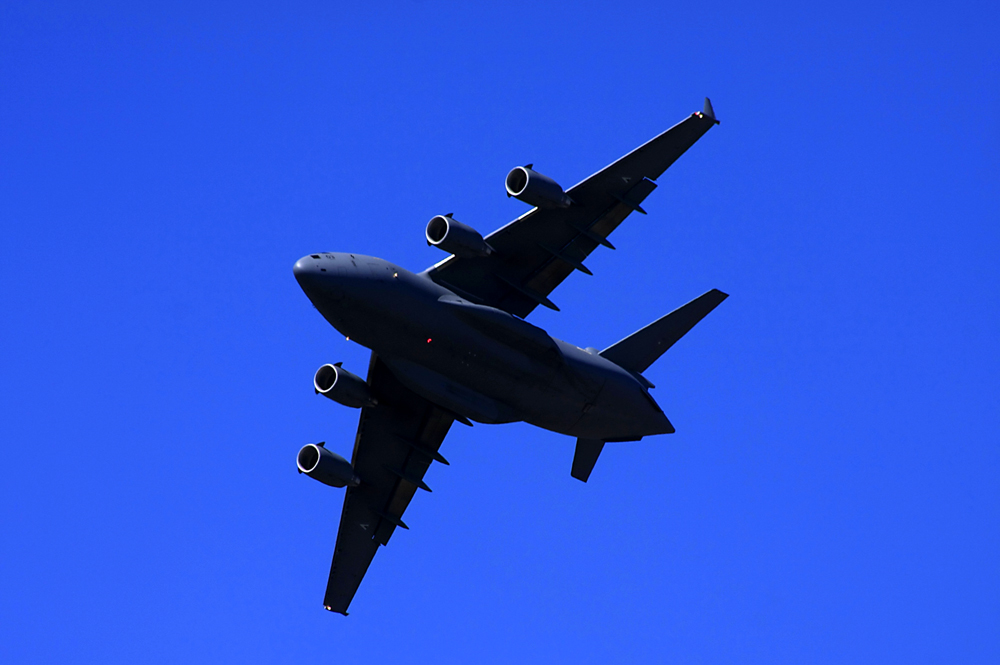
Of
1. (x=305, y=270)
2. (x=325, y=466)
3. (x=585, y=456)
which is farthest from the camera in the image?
(x=585, y=456)

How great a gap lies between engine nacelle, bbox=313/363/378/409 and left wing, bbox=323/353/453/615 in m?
1.28

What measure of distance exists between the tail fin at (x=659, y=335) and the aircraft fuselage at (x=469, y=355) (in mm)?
796

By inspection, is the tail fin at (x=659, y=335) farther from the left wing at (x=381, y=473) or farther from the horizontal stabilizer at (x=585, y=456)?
the left wing at (x=381, y=473)

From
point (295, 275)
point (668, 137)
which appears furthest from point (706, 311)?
point (295, 275)

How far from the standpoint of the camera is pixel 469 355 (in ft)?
94.4

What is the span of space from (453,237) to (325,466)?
8.05 metres

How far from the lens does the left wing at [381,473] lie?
108ft

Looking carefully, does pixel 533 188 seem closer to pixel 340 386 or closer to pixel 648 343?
pixel 648 343

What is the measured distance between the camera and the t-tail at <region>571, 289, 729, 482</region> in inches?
1270

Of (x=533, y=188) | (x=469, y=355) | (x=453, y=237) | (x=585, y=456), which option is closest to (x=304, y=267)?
(x=453, y=237)

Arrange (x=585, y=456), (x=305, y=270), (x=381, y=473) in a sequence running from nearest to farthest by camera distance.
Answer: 1. (x=305, y=270)
2. (x=585, y=456)
3. (x=381, y=473)

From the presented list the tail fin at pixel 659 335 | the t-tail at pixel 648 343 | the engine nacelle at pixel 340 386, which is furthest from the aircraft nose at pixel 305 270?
the tail fin at pixel 659 335

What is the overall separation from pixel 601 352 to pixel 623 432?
2.35 metres

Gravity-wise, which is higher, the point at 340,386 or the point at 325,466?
the point at 340,386
